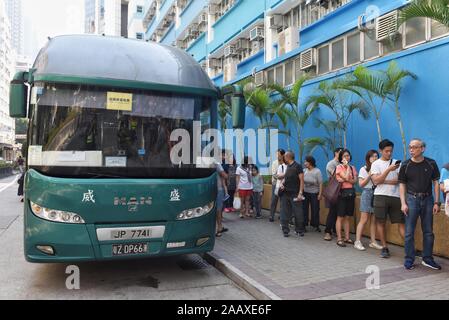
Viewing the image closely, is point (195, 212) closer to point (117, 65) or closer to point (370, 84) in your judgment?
point (117, 65)

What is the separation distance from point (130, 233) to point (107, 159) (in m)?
0.96

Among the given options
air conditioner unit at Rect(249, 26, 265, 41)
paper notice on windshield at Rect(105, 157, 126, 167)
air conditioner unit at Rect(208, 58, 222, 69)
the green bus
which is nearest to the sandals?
the green bus

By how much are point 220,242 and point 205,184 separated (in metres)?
2.61

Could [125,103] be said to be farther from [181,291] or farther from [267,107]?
[267,107]

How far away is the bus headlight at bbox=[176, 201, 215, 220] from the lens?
5.50 m

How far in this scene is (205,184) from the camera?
5.71 metres

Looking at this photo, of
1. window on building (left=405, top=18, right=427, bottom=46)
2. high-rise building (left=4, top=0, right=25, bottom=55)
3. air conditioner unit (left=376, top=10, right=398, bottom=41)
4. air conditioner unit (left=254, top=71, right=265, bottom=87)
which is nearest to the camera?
Result: window on building (left=405, top=18, right=427, bottom=46)

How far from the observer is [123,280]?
19.0 ft

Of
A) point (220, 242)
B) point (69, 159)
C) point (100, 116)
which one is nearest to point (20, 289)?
point (69, 159)

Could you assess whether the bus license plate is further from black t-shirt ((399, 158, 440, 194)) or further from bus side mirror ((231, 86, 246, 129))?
black t-shirt ((399, 158, 440, 194))

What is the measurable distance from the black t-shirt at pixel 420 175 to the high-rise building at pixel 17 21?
174 metres

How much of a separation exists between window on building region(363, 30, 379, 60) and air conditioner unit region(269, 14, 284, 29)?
681 centimetres

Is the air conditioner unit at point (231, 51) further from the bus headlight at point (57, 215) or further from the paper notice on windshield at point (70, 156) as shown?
the bus headlight at point (57, 215)

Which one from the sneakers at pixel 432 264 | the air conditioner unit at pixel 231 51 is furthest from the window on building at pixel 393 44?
the air conditioner unit at pixel 231 51
